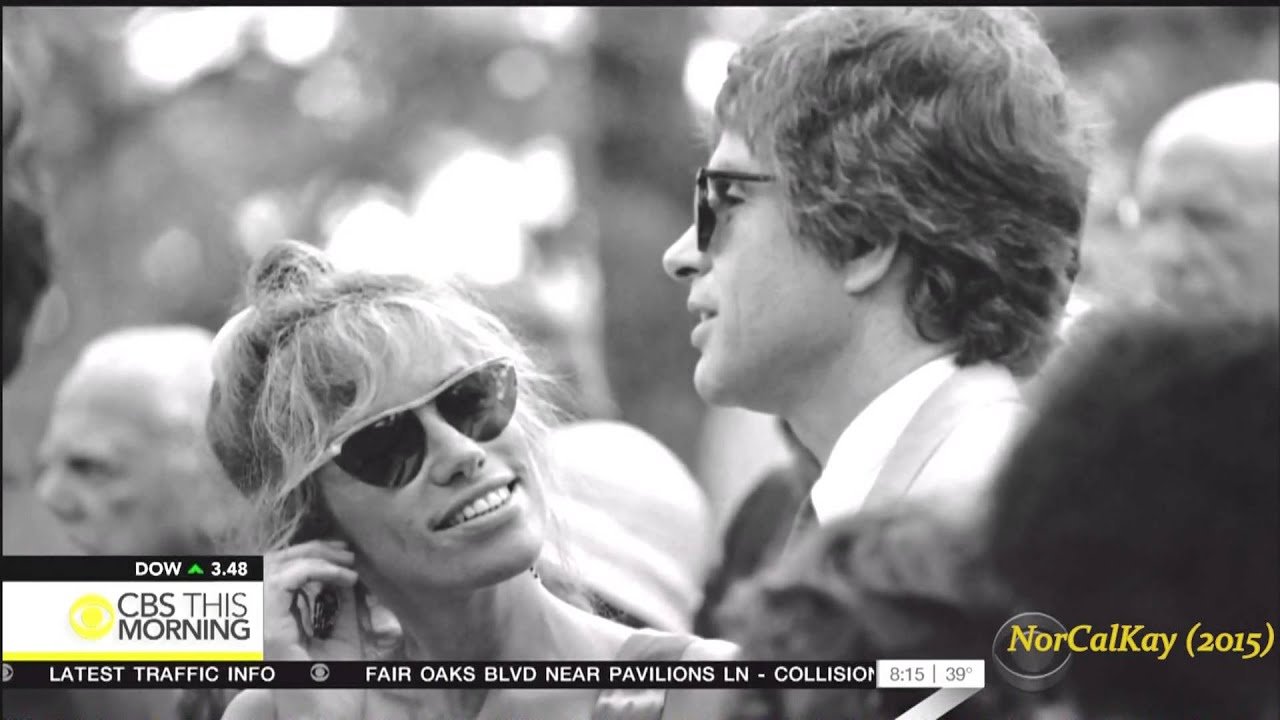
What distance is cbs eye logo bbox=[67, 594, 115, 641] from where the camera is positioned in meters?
2.20

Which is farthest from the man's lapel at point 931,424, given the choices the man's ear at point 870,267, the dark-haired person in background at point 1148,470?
the dark-haired person in background at point 1148,470

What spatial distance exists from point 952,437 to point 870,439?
0.45 ft

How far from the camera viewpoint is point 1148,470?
1.37 metres

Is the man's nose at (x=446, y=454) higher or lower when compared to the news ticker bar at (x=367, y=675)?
higher

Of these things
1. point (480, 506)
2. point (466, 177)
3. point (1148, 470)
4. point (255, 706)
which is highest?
point (1148, 470)

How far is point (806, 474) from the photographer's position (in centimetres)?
326

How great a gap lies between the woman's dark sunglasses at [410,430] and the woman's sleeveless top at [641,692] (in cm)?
33

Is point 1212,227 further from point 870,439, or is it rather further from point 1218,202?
point 870,439

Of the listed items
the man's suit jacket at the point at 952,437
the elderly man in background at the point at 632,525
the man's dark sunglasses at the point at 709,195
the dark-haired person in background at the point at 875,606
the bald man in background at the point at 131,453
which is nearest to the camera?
the dark-haired person in background at the point at 875,606

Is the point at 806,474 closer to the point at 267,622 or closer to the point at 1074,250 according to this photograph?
the point at 1074,250

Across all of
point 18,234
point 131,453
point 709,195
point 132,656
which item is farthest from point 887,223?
point 131,453

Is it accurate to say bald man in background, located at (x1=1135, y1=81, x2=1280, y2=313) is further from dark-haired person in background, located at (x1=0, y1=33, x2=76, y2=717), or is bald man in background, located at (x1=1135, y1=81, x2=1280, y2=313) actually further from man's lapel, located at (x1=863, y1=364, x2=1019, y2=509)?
dark-haired person in background, located at (x1=0, y1=33, x2=76, y2=717)

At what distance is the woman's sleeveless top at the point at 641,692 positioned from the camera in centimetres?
205

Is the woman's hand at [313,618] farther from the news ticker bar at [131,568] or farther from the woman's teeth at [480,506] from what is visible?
the woman's teeth at [480,506]
